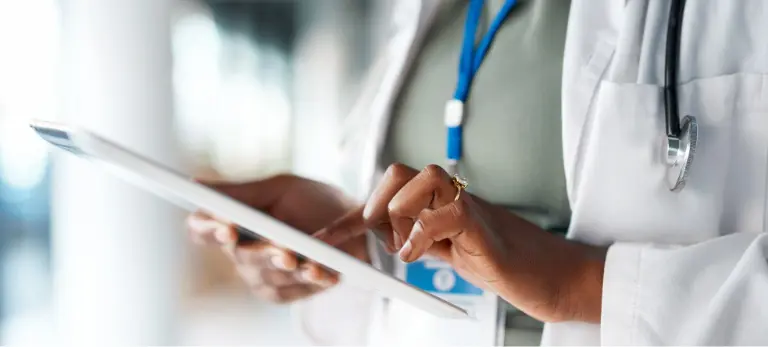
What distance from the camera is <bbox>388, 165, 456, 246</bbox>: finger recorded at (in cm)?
39

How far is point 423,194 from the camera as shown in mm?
396

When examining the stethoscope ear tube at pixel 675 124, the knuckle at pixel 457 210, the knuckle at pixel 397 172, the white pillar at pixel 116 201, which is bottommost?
the white pillar at pixel 116 201

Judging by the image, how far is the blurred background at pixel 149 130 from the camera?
118 cm

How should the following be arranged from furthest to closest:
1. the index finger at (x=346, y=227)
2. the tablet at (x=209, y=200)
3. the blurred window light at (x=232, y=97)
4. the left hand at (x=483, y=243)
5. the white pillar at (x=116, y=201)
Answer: the blurred window light at (x=232, y=97), the white pillar at (x=116, y=201), the index finger at (x=346, y=227), the left hand at (x=483, y=243), the tablet at (x=209, y=200)


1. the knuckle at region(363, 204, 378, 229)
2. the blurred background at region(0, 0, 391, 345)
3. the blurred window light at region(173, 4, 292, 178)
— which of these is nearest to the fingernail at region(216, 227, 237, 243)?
the knuckle at region(363, 204, 378, 229)

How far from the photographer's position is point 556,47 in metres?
0.54

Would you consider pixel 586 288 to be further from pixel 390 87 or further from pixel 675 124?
pixel 390 87

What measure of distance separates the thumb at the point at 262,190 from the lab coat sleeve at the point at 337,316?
19 centimetres

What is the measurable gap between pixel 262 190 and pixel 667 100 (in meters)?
0.34

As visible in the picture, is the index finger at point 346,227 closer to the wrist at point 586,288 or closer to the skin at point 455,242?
the skin at point 455,242

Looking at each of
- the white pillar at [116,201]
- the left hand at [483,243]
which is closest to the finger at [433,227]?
the left hand at [483,243]

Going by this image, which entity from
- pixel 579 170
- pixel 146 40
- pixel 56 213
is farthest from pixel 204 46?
pixel 579 170

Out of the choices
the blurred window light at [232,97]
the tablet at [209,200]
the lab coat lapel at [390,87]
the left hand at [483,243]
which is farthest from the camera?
the blurred window light at [232,97]

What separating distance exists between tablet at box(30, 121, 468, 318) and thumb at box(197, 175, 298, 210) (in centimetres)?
10
